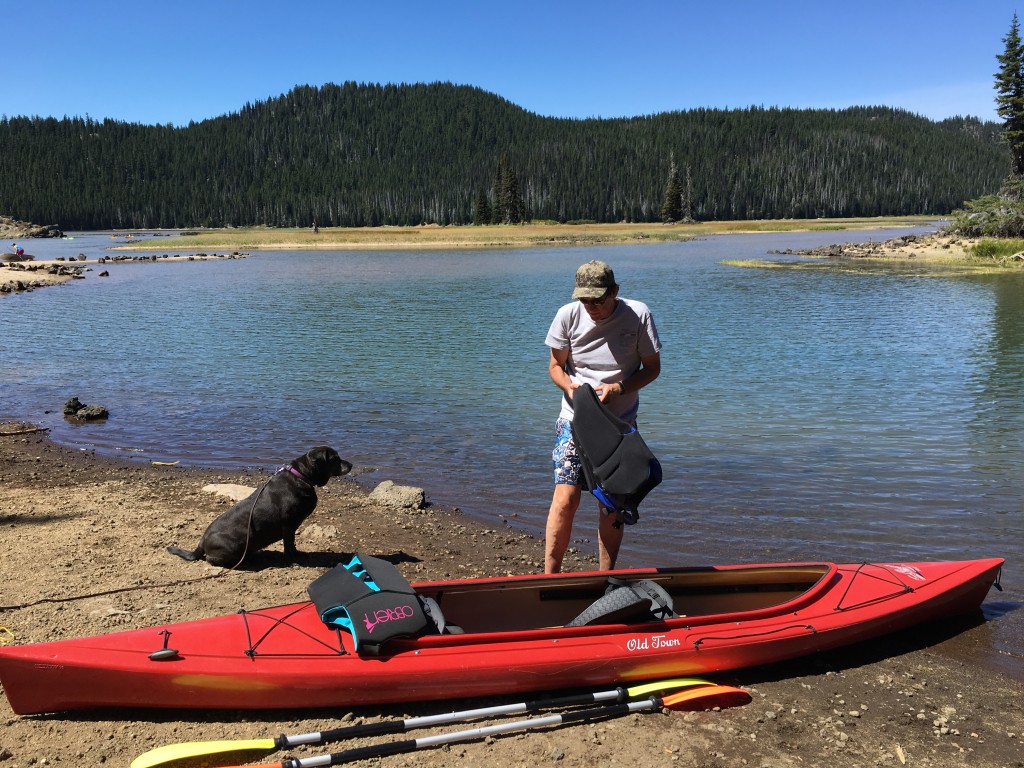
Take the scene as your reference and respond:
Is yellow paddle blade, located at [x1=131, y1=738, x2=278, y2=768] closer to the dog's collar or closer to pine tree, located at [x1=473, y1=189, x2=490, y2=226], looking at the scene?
the dog's collar

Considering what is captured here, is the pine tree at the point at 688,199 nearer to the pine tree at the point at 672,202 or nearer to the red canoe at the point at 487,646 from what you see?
the pine tree at the point at 672,202

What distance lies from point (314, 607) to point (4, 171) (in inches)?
9221

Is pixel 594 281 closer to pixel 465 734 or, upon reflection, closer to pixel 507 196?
pixel 465 734

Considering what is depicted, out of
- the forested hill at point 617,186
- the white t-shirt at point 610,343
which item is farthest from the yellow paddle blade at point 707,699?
the forested hill at point 617,186

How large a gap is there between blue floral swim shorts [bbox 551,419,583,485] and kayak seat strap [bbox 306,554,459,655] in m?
1.19

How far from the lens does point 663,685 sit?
4.63 metres

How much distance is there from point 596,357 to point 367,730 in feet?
8.57

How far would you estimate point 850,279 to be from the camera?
36.1 metres

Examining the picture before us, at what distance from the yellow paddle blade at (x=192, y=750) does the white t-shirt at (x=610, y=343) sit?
2.64m

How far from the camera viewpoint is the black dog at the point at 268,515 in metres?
6.34

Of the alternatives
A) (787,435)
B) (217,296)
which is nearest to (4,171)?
(217,296)

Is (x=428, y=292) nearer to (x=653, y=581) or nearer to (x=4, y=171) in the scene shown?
(x=653, y=581)

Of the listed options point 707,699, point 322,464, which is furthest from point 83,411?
point 707,699

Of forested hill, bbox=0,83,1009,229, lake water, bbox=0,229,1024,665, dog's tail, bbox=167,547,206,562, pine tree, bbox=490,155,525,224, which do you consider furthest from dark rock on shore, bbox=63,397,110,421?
forested hill, bbox=0,83,1009,229
